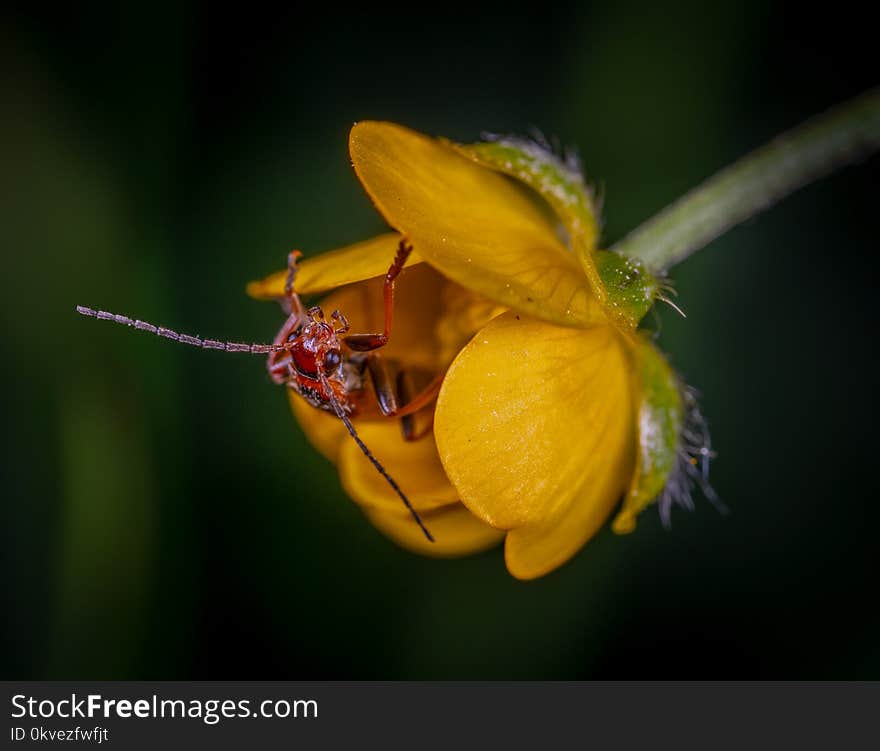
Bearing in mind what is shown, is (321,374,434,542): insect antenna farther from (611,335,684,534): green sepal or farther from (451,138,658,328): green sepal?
(451,138,658,328): green sepal

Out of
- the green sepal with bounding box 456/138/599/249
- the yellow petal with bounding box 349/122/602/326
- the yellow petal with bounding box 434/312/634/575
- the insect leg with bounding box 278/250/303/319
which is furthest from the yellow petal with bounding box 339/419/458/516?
the green sepal with bounding box 456/138/599/249

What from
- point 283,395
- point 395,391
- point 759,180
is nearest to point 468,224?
point 395,391

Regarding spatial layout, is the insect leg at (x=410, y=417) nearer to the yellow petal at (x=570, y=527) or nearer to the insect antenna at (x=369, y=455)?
the insect antenna at (x=369, y=455)

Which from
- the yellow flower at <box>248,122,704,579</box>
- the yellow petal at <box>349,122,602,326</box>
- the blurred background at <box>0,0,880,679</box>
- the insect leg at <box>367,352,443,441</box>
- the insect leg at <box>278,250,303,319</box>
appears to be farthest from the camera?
the blurred background at <box>0,0,880,679</box>

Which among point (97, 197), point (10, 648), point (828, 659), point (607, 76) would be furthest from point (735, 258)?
→ point (10, 648)

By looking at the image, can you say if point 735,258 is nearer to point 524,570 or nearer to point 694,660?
point 694,660

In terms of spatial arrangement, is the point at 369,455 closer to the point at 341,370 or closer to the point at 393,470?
the point at 393,470

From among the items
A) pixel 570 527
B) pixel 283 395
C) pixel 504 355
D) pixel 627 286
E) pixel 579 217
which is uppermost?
pixel 283 395
